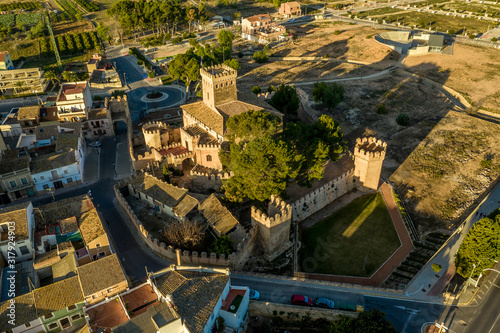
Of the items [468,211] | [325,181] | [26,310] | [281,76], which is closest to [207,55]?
[281,76]

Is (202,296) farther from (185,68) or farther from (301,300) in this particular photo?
(185,68)

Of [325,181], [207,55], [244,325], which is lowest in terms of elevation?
[244,325]

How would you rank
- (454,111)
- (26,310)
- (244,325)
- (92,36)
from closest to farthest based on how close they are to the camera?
(26,310) → (244,325) → (454,111) → (92,36)

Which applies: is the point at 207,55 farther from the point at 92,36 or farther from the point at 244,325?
the point at 244,325

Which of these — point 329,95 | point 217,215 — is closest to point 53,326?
point 217,215

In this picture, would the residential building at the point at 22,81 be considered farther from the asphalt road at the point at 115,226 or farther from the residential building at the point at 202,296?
Answer: the residential building at the point at 202,296

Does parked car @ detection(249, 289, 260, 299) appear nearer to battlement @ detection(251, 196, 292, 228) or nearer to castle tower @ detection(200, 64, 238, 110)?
battlement @ detection(251, 196, 292, 228)

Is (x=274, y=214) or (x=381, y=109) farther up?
(x=274, y=214)
